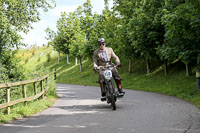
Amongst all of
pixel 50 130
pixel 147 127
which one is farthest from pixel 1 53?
pixel 147 127

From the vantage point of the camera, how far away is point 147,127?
580 centimetres

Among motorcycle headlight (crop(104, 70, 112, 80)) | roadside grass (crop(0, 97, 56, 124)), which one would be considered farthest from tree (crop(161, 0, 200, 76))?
roadside grass (crop(0, 97, 56, 124))

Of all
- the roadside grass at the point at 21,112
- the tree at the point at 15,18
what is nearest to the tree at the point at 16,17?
the tree at the point at 15,18

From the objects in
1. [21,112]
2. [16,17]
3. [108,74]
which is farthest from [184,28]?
[16,17]

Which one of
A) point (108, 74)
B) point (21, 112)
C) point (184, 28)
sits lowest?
point (21, 112)

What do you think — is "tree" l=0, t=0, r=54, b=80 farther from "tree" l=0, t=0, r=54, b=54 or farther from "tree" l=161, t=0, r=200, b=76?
"tree" l=161, t=0, r=200, b=76

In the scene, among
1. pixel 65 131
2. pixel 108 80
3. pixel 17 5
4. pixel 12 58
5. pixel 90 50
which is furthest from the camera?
pixel 90 50

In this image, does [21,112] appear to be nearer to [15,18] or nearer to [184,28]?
[184,28]

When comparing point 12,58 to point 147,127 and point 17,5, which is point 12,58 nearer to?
point 17,5

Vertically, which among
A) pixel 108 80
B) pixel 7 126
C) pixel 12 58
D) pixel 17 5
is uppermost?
pixel 17 5

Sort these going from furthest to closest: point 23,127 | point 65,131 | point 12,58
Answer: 1. point 12,58
2. point 23,127
3. point 65,131

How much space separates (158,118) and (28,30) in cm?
1654

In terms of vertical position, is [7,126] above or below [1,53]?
below

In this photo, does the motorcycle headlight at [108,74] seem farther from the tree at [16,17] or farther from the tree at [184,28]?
the tree at [16,17]
